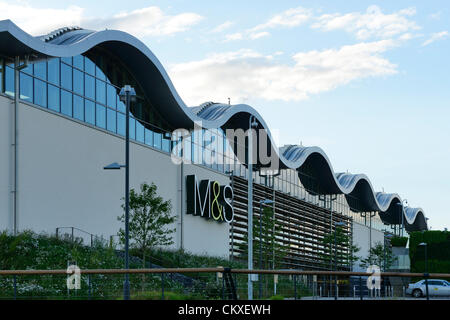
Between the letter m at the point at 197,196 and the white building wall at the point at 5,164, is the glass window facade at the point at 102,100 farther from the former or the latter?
the letter m at the point at 197,196

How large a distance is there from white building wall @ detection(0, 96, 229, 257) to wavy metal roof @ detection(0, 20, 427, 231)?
3108 mm

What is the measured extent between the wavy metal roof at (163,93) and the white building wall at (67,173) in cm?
311

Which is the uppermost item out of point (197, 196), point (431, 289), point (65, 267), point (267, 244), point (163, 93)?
point (163, 93)

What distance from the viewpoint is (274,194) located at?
70500 mm

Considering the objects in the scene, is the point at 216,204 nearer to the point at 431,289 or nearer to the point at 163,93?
the point at 163,93

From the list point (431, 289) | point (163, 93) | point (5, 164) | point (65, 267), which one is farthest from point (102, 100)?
point (431, 289)

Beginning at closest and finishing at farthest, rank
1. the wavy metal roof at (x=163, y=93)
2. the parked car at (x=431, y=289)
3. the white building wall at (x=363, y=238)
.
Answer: the wavy metal roof at (x=163, y=93)
the parked car at (x=431, y=289)
the white building wall at (x=363, y=238)

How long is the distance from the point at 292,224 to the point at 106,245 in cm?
3679

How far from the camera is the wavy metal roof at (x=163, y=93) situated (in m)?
37.2

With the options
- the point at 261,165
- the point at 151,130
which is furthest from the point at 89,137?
the point at 261,165

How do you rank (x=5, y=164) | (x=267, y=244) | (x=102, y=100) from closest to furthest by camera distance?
1. (x=5, y=164)
2. (x=102, y=100)
3. (x=267, y=244)

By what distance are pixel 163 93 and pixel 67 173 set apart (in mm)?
12263

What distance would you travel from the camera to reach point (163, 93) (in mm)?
50656

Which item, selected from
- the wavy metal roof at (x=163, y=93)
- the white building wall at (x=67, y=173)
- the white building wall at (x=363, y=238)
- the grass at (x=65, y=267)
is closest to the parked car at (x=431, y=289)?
the white building wall at (x=67, y=173)
